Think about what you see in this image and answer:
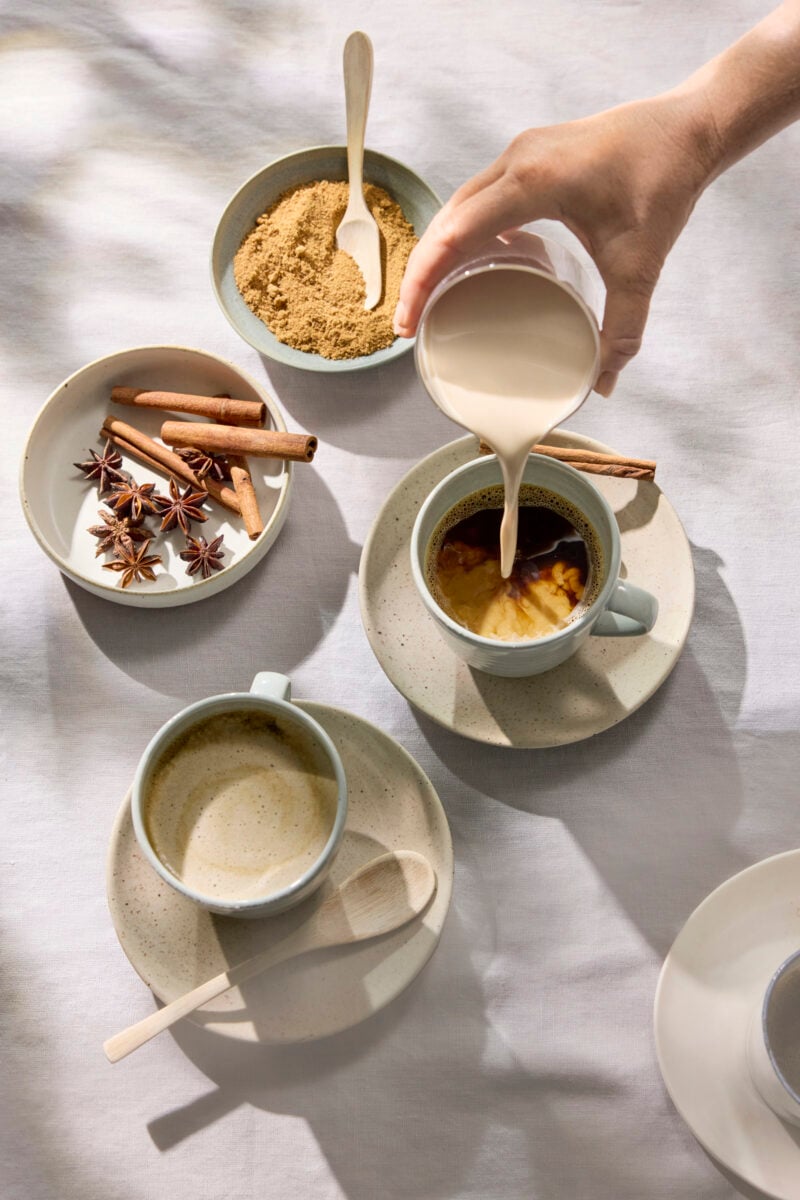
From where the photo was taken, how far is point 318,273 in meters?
1.51

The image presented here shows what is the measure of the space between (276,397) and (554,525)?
1.48 ft

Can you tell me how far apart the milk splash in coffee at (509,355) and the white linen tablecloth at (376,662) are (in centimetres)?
38

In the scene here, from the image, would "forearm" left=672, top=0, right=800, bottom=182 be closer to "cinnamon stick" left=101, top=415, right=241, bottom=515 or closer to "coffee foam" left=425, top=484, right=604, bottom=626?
"coffee foam" left=425, top=484, right=604, bottom=626

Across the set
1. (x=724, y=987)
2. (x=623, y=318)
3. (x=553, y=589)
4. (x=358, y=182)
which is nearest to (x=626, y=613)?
(x=553, y=589)

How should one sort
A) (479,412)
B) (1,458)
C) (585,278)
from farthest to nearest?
(1,458)
(585,278)
(479,412)

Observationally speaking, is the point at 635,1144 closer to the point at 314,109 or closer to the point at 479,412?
the point at 479,412

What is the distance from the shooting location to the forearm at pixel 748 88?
1.24 metres

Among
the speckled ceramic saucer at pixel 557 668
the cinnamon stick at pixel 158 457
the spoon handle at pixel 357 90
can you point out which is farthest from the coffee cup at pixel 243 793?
the spoon handle at pixel 357 90

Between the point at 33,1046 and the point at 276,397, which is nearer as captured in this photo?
the point at 33,1046

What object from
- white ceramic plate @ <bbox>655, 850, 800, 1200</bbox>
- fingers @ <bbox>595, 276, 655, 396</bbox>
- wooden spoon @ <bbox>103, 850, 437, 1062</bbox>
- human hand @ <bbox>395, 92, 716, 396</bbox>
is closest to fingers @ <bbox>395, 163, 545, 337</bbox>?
human hand @ <bbox>395, 92, 716, 396</bbox>

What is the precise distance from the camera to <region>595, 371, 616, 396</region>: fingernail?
1354 millimetres

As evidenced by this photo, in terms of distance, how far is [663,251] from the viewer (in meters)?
1.27

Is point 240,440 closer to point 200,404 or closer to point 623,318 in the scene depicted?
point 200,404

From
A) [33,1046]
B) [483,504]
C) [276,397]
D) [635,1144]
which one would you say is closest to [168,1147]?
[33,1046]
